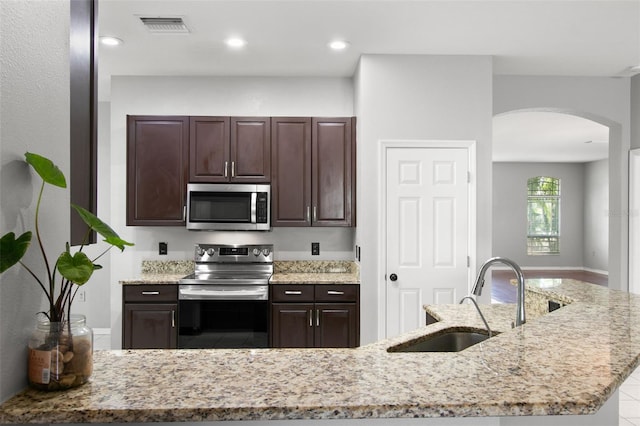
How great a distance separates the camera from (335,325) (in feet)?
13.7

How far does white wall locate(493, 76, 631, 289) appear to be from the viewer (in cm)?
475

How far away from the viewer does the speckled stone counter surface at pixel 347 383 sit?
1.10m

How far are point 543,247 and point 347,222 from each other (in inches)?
396

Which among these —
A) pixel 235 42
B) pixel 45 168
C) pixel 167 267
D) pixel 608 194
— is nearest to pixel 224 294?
pixel 167 267

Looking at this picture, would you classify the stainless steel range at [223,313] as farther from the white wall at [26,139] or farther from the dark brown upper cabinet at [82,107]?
the white wall at [26,139]

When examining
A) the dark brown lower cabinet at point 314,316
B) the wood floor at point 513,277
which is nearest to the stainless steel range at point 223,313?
the dark brown lower cabinet at point 314,316

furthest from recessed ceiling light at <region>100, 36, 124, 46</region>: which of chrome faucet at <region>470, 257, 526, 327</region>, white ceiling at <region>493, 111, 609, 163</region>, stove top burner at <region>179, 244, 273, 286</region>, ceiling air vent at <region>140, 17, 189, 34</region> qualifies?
white ceiling at <region>493, 111, 609, 163</region>

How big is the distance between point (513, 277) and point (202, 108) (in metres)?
8.35

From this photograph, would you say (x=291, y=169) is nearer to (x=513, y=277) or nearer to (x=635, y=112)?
(x=635, y=112)

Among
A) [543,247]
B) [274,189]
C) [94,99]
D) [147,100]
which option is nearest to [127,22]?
[147,100]

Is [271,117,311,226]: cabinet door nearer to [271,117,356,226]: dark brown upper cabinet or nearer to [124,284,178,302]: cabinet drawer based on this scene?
[271,117,356,226]: dark brown upper cabinet

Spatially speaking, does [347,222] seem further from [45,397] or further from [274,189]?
[45,397]

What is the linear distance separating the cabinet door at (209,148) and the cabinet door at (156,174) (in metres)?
0.09

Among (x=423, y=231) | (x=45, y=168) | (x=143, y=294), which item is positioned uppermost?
(x=45, y=168)
